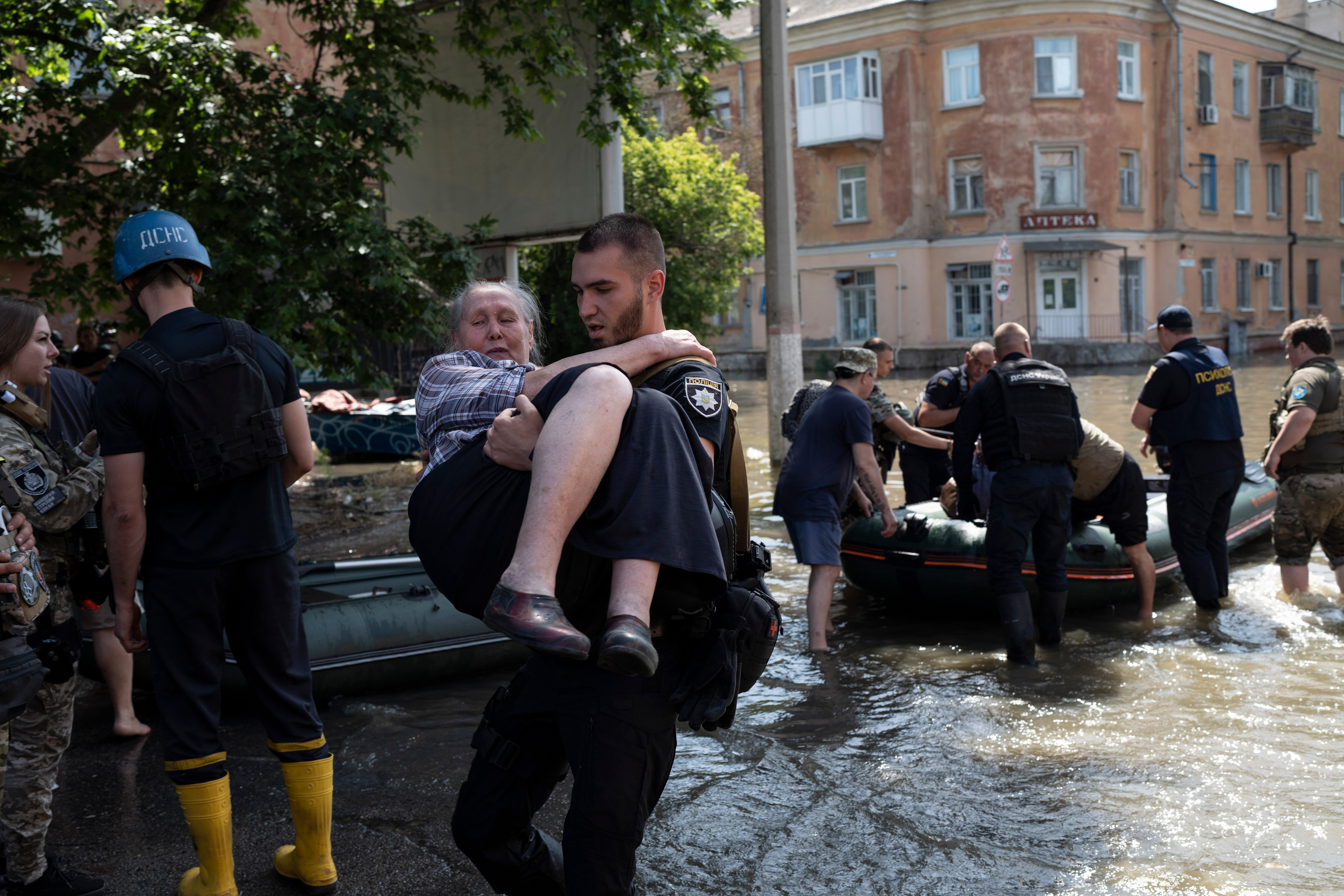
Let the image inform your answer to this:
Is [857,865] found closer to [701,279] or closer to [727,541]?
[727,541]

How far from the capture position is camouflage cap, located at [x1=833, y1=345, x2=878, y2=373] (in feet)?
21.8

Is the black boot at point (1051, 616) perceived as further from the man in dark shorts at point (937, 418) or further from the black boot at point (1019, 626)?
the man in dark shorts at point (937, 418)

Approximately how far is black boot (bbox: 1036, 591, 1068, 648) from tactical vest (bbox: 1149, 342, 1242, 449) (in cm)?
137

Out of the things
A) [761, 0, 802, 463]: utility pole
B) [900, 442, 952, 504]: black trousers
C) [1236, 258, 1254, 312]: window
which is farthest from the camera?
[1236, 258, 1254, 312]: window

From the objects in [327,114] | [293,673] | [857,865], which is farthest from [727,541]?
[327,114]

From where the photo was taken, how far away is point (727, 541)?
98.1 inches

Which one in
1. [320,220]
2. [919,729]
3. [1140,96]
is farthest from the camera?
[1140,96]

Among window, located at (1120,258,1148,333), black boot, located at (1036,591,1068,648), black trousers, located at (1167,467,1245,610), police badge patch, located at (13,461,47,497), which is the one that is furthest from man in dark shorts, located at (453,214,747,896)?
window, located at (1120,258,1148,333)

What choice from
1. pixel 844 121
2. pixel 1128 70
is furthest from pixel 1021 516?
pixel 1128 70

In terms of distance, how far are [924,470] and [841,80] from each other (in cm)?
2820

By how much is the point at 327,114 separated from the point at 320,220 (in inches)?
33.7

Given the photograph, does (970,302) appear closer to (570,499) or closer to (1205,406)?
(1205,406)

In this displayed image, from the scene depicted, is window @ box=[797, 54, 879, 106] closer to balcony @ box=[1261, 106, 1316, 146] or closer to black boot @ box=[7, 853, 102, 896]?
balcony @ box=[1261, 106, 1316, 146]

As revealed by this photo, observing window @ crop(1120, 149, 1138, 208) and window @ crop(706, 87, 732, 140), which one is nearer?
window @ crop(1120, 149, 1138, 208)
